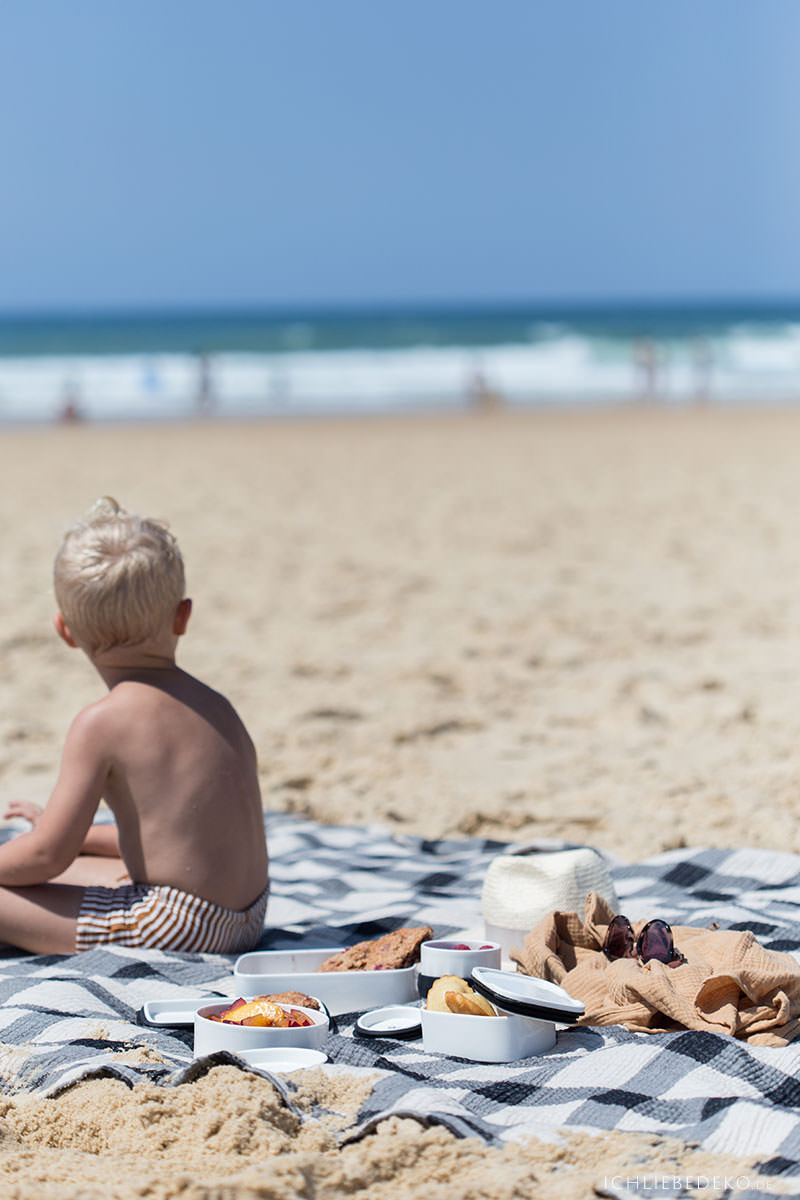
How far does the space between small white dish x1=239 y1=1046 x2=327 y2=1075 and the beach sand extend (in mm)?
135

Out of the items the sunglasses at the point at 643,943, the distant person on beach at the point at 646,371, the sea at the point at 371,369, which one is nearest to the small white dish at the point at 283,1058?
the sunglasses at the point at 643,943

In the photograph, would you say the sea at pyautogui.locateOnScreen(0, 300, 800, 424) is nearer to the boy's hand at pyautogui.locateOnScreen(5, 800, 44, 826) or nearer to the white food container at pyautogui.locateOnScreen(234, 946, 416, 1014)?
the boy's hand at pyautogui.locateOnScreen(5, 800, 44, 826)

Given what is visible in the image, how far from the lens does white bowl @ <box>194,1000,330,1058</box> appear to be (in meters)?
1.98

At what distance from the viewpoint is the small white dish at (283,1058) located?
1964 millimetres

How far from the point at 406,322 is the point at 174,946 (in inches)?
2009

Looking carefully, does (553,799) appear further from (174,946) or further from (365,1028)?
(365,1028)

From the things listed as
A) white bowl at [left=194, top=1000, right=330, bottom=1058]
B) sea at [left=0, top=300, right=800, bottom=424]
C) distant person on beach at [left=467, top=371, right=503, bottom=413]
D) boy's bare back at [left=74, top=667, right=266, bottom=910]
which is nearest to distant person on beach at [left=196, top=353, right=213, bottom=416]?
sea at [left=0, top=300, right=800, bottom=424]

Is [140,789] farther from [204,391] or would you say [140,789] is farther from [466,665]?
[204,391]

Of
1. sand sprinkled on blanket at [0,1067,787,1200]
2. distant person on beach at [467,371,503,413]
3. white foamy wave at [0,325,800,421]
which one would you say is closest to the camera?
sand sprinkled on blanket at [0,1067,787,1200]

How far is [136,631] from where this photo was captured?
2.60 meters

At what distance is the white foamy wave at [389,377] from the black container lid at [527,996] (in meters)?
20.7

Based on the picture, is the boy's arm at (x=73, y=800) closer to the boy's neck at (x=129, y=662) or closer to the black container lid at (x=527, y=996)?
the boy's neck at (x=129, y=662)

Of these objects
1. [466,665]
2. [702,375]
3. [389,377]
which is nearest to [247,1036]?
[466,665]

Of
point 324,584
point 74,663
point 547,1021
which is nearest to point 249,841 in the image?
point 547,1021
